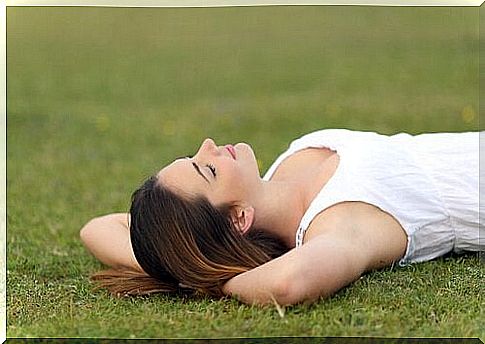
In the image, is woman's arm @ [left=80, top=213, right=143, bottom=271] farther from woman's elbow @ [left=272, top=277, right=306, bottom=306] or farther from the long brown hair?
woman's elbow @ [left=272, top=277, right=306, bottom=306]

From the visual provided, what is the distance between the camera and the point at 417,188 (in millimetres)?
1333

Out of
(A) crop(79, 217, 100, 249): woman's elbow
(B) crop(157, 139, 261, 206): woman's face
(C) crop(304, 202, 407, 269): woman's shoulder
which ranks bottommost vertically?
(A) crop(79, 217, 100, 249): woman's elbow

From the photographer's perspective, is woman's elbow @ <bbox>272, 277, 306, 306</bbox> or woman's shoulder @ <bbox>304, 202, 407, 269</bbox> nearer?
woman's elbow @ <bbox>272, 277, 306, 306</bbox>

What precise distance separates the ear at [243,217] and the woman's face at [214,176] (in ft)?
0.03

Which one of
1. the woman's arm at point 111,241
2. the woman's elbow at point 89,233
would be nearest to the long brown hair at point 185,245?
the woman's arm at point 111,241

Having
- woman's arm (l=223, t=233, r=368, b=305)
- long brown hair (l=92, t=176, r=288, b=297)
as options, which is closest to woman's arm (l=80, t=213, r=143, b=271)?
long brown hair (l=92, t=176, r=288, b=297)

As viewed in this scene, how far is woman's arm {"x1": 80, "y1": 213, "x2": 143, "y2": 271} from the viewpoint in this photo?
1.38 m

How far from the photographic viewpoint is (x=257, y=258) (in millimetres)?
1204

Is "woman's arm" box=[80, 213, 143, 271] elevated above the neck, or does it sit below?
below

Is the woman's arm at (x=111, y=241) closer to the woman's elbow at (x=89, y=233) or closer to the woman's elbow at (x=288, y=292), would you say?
the woman's elbow at (x=89, y=233)

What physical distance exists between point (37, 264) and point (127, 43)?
1.08 meters

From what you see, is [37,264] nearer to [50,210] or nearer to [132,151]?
[50,210]

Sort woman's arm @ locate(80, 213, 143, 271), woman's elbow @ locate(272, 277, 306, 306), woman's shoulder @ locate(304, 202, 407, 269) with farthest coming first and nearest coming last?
woman's arm @ locate(80, 213, 143, 271) < woman's shoulder @ locate(304, 202, 407, 269) < woman's elbow @ locate(272, 277, 306, 306)

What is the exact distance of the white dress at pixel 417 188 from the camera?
129 centimetres
